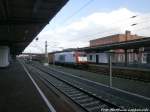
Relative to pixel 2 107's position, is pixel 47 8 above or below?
above

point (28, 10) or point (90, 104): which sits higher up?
point (28, 10)

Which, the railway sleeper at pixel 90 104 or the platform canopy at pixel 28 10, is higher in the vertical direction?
the platform canopy at pixel 28 10

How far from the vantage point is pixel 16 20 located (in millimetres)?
25609

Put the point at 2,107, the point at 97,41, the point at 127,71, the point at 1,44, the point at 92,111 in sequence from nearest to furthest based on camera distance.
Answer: the point at 92,111, the point at 2,107, the point at 127,71, the point at 1,44, the point at 97,41

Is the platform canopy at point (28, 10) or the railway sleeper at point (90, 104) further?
the platform canopy at point (28, 10)

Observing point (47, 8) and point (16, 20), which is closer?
point (47, 8)

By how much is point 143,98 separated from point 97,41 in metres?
106

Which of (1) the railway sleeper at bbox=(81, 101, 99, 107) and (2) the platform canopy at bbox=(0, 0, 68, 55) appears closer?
(1) the railway sleeper at bbox=(81, 101, 99, 107)

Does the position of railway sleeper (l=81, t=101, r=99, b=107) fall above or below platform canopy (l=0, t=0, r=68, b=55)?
below

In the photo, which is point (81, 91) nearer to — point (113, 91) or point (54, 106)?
point (113, 91)

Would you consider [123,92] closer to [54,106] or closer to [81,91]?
[81,91]

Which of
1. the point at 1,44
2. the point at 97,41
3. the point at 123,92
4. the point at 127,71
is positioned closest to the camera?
the point at 123,92

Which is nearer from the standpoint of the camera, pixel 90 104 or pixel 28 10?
pixel 90 104

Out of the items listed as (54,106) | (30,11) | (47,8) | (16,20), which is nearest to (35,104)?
(54,106)
